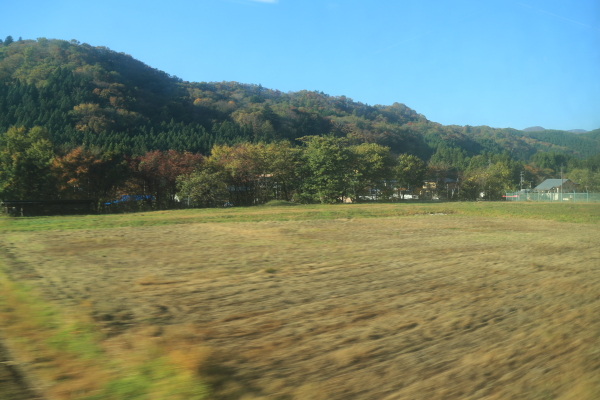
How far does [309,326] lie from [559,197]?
203 feet

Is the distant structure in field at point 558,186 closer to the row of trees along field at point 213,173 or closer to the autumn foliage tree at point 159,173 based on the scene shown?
the row of trees along field at point 213,173

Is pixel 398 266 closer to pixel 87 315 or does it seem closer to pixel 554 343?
pixel 554 343

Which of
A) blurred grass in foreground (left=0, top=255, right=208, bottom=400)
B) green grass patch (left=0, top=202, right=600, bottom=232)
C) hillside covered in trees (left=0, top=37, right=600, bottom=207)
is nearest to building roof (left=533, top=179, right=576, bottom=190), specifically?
hillside covered in trees (left=0, top=37, right=600, bottom=207)

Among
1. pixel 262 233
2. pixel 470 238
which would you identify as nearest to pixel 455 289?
pixel 470 238

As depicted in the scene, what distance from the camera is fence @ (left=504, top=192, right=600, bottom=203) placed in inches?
1799

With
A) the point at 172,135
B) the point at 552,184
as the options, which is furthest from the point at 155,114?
the point at 552,184

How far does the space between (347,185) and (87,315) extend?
44773mm

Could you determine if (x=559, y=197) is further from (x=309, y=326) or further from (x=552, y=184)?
(x=309, y=326)

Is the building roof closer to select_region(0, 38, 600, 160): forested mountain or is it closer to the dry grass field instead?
select_region(0, 38, 600, 160): forested mountain

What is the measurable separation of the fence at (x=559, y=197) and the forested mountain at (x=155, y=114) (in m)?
4.84

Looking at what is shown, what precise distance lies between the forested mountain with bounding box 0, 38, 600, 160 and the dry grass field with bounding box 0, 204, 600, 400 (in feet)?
115

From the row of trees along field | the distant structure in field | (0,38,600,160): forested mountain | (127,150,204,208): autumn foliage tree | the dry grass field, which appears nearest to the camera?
the dry grass field

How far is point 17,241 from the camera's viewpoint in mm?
12156

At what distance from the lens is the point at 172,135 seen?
65.0 metres
